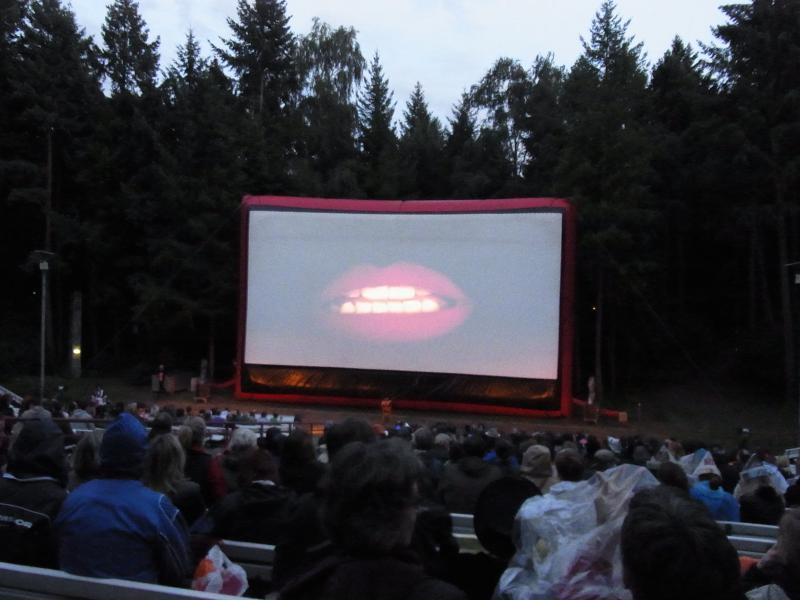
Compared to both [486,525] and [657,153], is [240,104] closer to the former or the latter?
[657,153]

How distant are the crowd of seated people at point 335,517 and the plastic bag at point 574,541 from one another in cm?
11

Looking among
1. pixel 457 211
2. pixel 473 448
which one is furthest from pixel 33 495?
pixel 457 211

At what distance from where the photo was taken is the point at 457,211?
17.7 m

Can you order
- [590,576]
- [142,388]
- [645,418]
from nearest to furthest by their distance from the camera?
[590,576] < [645,418] < [142,388]

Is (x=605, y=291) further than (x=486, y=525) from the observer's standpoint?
Yes

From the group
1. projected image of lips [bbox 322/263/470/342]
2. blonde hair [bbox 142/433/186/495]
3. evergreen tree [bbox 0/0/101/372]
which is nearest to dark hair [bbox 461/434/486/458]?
blonde hair [bbox 142/433/186/495]

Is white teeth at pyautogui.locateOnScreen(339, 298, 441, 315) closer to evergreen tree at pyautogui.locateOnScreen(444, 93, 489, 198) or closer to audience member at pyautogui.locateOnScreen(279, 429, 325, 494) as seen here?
evergreen tree at pyautogui.locateOnScreen(444, 93, 489, 198)

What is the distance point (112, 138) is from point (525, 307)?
15.9 meters

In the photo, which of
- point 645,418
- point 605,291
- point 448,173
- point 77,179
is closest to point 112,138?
point 77,179

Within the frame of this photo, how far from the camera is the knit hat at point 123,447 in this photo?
2354 mm

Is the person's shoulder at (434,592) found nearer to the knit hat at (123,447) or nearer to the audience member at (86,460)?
the knit hat at (123,447)

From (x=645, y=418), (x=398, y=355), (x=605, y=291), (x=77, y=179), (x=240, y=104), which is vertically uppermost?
(x=240, y=104)

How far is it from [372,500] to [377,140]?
28226 millimetres

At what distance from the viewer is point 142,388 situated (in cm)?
2256
